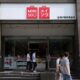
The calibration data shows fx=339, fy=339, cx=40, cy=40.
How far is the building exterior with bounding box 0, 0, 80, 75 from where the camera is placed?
25.3 meters

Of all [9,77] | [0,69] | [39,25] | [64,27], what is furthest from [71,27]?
[9,77]

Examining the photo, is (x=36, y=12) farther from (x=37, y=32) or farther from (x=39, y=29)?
(x=37, y=32)

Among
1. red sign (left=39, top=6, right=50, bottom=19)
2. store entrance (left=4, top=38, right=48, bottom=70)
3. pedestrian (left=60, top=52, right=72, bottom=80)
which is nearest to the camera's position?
pedestrian (left=60, top=52, right=72, bottom=80)

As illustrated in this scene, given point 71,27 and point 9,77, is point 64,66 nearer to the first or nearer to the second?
point 9,77

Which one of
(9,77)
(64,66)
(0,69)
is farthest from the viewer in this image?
(0,69)

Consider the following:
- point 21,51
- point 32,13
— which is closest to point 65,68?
Answer: point 32,13

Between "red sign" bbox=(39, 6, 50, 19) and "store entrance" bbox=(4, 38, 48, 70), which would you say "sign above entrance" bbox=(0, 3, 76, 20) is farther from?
"store entrance" bbox=(4, 38, 48, 70)

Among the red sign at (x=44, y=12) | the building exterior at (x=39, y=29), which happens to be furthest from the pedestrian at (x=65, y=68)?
the red sign at (x=44, y=12)

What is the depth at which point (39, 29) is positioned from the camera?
1009 inches

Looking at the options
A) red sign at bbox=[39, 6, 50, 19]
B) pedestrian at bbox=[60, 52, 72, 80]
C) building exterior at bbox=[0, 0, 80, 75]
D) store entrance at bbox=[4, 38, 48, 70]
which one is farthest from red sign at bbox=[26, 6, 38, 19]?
pedestrian at bbox=[60, 52, 72, 80]

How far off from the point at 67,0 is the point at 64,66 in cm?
1284

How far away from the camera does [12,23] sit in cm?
2553

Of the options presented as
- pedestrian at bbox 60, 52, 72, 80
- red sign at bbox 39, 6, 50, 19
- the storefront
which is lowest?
pedestrian at bbox 60, 52, 72, 80

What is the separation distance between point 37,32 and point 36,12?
59.6 inches
